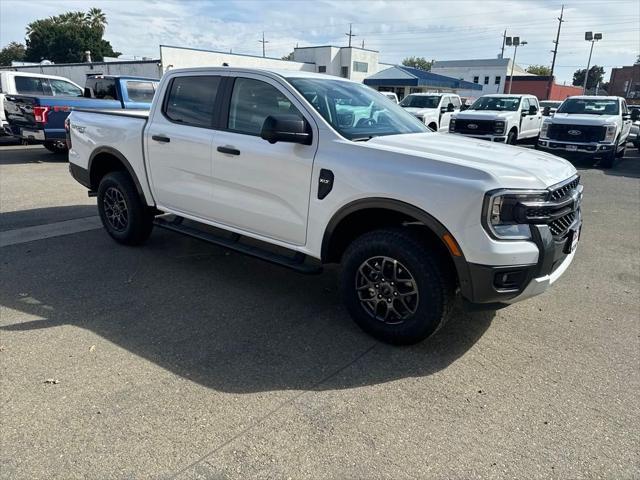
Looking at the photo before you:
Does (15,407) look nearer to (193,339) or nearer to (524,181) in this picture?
(193,339)

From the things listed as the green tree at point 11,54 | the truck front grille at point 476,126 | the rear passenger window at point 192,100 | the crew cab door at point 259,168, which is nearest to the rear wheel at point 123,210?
the rear passenger window at point 192,100

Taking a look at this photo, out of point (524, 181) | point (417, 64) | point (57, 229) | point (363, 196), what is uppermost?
point (417, 64)

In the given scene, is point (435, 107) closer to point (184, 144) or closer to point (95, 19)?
point (184, 144)

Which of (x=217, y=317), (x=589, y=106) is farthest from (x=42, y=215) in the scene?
(x=589, y=106)

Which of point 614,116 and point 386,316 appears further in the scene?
point 614,116

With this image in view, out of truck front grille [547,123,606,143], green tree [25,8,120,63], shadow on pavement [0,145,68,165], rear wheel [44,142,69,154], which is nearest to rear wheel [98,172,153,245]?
rear wheel [44,142,69,154]

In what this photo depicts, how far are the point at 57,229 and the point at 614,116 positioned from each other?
580 inches

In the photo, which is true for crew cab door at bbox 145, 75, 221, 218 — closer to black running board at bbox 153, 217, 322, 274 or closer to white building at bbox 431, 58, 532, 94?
black running board at bbox 153, 217, 322, 274

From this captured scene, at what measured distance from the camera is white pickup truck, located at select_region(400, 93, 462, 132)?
17.1 metres

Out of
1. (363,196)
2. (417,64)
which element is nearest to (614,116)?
(363,196)

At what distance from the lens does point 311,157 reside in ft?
12.1

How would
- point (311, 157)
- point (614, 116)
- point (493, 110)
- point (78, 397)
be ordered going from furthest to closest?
point (493, 110), point (614, 116), point (311, 157), point (78, 397)

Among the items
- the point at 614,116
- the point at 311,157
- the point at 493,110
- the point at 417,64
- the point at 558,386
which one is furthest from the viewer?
the point at 417,64

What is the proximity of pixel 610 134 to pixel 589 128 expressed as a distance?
0.56 metres
